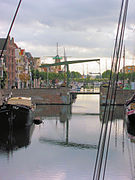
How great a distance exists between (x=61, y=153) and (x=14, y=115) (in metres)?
9.60

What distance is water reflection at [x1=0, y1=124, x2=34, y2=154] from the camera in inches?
965

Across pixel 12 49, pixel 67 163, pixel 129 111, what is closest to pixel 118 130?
pixel 129 111

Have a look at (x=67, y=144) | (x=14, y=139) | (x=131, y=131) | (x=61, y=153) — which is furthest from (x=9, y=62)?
(x=61, y=153)

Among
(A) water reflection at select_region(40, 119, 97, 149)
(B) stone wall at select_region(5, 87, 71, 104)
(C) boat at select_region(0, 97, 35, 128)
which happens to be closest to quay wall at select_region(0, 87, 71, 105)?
(B) stone wall at select_region(5, 87, 71, 104)

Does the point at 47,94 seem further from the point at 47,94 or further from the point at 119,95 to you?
the point at 119,95

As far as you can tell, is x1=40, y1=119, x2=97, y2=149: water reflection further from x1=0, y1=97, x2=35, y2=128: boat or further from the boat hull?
the boat hull

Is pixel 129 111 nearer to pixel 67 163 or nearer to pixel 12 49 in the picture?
pixel 67 163

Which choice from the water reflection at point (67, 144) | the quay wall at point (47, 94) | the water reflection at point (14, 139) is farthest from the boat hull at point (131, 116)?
the quay wall at point (47, 94)

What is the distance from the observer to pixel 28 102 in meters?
35.4

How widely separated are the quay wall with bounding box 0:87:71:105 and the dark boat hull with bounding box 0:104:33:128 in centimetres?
2735

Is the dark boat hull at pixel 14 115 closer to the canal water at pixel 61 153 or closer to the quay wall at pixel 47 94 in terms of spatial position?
the canal water at pixel 61 153

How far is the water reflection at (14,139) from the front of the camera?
24.5 meters

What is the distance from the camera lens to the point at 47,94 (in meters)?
59.9

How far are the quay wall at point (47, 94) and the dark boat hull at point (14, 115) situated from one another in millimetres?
27351
